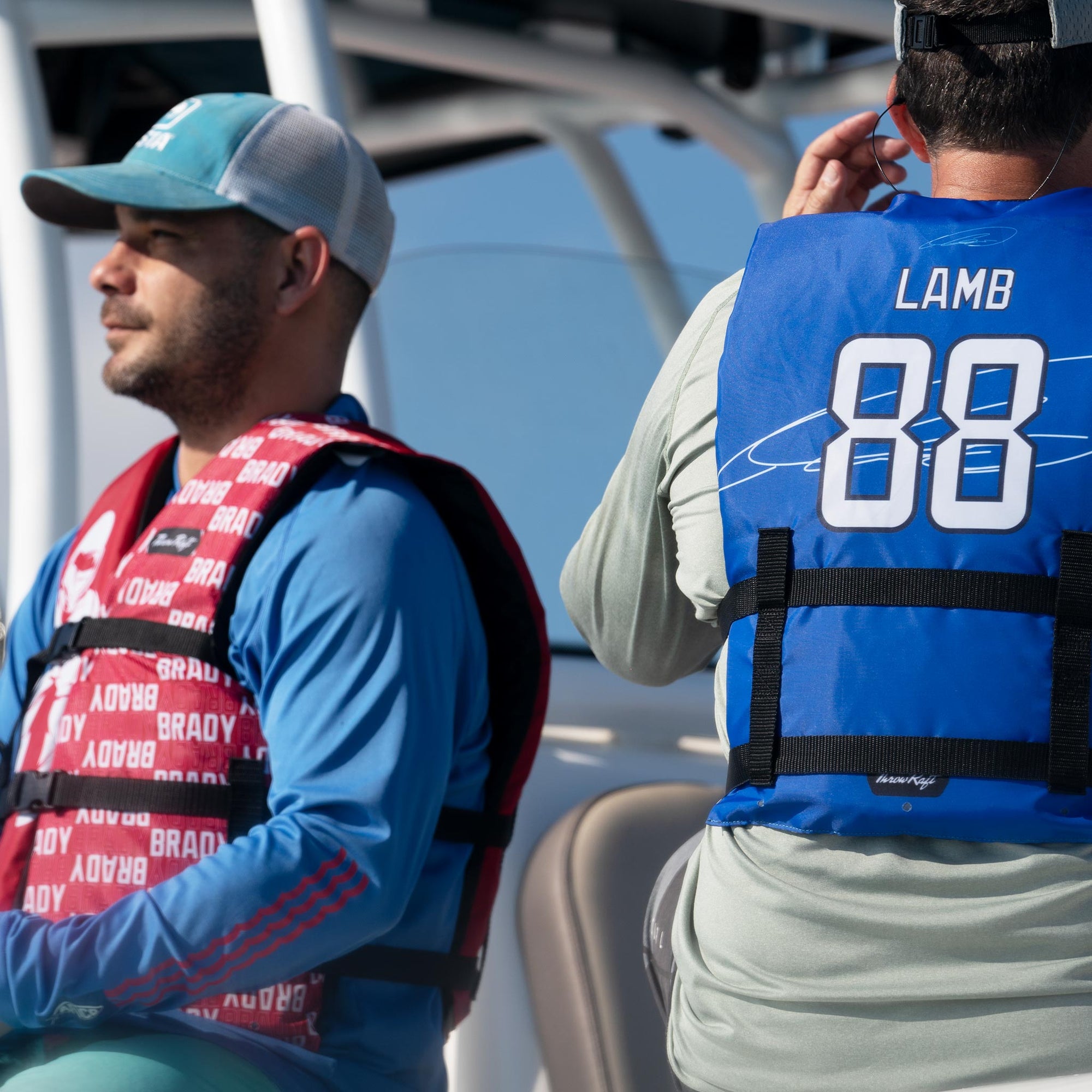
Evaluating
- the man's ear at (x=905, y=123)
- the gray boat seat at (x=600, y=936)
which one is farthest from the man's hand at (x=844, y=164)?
the gray boat seat at (x=600, y=936)

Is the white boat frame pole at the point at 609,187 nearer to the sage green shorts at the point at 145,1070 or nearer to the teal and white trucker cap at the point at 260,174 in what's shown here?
the teal and white trucker cap at the point at 260,174

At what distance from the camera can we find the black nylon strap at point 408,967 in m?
1.78

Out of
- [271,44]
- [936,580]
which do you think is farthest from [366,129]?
[936,580]

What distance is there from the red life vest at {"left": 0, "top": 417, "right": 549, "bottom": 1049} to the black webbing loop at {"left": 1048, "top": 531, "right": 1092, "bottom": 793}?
33.3 inches

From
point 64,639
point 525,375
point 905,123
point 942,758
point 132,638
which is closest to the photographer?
point 942,758

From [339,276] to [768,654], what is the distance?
1.12 m

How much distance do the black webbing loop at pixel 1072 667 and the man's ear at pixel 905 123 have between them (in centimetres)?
41

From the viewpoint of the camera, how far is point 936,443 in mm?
1264

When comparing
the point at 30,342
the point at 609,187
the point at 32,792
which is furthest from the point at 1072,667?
the point at 609,187

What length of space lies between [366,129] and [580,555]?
4.55 meters

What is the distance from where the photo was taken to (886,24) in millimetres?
4012

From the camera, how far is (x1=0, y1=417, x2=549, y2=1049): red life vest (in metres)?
1.75
